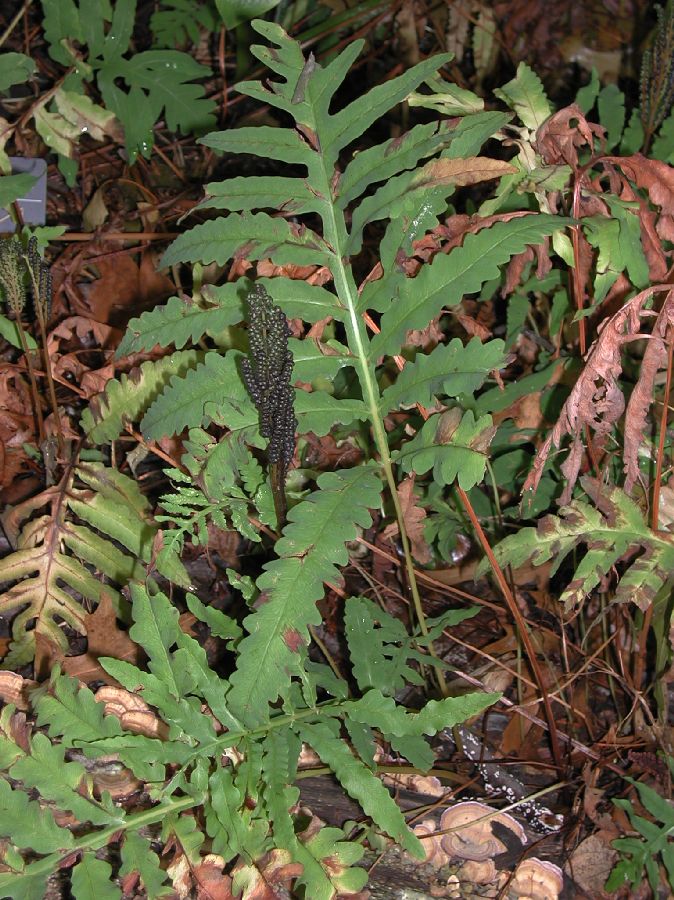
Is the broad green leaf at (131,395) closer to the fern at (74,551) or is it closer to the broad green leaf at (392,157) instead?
the fern at (74,551)

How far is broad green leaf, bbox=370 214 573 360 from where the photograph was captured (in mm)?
1838

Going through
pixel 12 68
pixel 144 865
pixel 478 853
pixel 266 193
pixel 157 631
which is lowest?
pixel 478 853

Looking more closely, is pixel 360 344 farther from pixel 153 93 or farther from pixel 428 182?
pixel 153 93

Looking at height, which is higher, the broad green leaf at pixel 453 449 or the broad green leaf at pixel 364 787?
the broad green leaf at pixel 453 449

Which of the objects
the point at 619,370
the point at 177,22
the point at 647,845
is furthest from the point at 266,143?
the point at 177,22

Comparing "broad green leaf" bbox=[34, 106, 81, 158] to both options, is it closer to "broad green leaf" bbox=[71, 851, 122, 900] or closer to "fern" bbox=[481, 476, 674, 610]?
"fern" bbox=[481, 476, 674, 610]

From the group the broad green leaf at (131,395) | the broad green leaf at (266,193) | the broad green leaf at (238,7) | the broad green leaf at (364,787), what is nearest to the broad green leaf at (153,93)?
the broad green leaf at (238,7)

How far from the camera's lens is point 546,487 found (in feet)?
8.42

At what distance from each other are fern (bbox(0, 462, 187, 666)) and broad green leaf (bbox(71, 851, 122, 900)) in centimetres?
74

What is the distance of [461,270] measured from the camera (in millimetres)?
1880

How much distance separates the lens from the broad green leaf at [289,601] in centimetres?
171

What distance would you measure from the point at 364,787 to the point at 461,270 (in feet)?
3.39

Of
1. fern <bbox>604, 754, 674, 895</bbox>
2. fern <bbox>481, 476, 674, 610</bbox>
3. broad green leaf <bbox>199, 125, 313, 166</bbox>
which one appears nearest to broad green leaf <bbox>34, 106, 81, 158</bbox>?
broad green leaf <bbox>199, 125, 313, 166</bbox>

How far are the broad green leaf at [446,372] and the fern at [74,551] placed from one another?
0.76 meters
